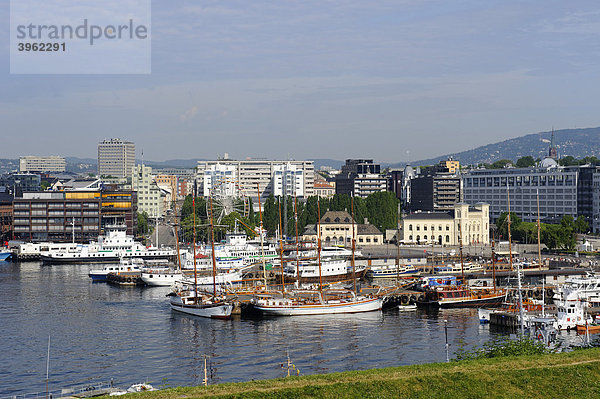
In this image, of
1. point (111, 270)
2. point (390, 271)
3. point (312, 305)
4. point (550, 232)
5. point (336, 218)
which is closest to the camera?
point (312, 305)

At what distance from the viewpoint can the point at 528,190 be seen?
163000 millimetres

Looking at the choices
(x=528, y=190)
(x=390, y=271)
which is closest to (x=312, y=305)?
(x=390, y=271)

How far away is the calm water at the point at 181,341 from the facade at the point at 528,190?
90.9 meters

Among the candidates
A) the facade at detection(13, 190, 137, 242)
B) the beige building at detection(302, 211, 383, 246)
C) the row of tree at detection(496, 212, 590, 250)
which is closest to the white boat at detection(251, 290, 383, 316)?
the row of tree at detection(496, 212, 590, 250)

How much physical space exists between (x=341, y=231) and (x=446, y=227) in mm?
18212

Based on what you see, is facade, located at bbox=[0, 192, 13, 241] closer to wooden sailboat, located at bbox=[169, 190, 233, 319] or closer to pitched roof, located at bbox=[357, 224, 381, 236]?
pitched roof, located at bbox=[357, 224, 381, 236]

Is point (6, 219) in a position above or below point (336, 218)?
above

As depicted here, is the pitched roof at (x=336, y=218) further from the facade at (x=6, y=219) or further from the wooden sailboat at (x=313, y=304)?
the wooden sailboat at (x=313, y=304)

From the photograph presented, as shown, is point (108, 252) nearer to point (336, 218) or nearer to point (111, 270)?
point (111, 270)

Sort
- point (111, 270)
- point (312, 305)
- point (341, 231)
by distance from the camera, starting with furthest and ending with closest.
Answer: point (341, 231) < point (111, 270) < point (312, 305)

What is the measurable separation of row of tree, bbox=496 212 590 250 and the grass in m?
86.6

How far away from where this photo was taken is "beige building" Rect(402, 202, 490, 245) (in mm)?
131500

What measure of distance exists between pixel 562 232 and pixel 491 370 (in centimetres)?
8906

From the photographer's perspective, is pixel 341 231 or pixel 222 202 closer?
pixel 222 202
